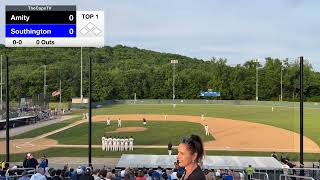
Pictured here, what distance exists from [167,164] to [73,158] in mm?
10058

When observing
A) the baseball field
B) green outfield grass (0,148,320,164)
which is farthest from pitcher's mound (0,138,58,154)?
green outfield grass (0,148,320,164)

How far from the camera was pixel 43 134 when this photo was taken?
45.4m

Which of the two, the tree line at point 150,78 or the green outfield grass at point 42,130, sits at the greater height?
the tree line at point 150,78

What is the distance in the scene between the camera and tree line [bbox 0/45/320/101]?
115m

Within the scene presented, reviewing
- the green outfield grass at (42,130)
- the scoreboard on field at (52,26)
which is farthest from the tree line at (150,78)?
the scoreboard on field at (52,26)

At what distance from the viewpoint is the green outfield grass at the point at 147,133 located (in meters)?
40.7

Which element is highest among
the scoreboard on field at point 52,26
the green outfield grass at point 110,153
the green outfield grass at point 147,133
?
the scoreboard on field at point 52,26

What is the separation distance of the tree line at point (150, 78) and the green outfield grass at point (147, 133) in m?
61.5

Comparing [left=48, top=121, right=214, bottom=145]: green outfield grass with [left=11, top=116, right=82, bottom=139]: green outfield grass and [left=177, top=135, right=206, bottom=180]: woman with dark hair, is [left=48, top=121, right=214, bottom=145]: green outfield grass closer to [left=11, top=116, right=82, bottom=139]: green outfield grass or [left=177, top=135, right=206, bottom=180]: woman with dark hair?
[left=11, top=116, right=82, bottom=139]: green outfield grass

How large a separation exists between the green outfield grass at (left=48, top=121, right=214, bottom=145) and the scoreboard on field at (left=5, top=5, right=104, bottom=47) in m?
18.0

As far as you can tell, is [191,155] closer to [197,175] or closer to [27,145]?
[197,175]

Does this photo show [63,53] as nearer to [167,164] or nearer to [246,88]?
[246,88]

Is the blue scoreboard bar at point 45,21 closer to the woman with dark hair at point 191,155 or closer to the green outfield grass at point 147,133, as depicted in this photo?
the woman with dark hair at point 191,155

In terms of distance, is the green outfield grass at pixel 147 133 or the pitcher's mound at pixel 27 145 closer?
the pitcher's mound at pixel 27 145
